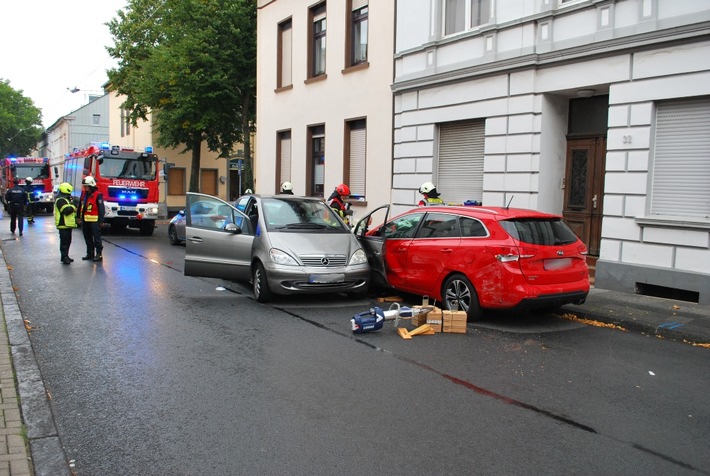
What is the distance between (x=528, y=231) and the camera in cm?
797

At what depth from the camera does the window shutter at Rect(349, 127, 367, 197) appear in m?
17.4

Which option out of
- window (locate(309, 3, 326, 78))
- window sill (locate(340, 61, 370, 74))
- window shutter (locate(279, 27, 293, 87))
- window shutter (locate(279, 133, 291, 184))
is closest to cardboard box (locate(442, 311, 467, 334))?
window sill (locate(340, 61, 370, 74))

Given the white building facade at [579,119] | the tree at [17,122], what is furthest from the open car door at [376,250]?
the tree at [17,122]

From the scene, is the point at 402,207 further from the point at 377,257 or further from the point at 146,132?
the point at 146,132

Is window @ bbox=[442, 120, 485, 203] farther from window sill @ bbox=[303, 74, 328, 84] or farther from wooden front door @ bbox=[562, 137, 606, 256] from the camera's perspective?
window sill @ bbox=[303, 74, 328, 84]

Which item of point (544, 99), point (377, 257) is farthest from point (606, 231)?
point (377, 257)

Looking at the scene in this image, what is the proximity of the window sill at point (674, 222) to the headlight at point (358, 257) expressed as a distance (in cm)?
464

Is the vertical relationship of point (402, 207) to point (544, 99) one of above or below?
below

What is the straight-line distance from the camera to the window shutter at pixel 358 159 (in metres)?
17.4

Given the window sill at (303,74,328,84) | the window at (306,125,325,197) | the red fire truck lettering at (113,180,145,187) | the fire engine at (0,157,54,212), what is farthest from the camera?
the fire engine at (0,157,54,212)

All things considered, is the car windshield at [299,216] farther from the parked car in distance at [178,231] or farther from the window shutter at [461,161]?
the parked car in distance at [178,231]

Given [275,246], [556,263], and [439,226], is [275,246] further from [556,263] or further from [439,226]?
[556,263]

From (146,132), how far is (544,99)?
33644 mm

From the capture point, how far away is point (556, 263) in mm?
7988
